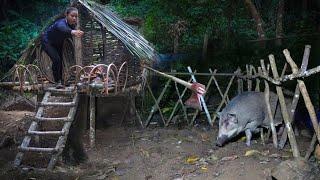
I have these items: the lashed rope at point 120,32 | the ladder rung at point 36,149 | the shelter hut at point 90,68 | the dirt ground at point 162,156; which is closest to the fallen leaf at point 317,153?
the dirt ground at point 162,156

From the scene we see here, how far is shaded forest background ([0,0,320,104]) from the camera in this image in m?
11.9

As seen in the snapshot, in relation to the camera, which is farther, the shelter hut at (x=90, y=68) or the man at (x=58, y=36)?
the man at (x=58, y=36)

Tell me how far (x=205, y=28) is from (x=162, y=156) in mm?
7201

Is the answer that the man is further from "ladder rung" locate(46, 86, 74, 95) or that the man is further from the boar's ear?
the boar's ear

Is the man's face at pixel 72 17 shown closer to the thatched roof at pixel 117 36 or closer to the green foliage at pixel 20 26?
the thatched roof at pixel 117 36

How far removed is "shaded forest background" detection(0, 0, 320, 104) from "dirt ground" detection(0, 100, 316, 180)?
350 cm

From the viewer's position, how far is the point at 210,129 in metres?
8.80

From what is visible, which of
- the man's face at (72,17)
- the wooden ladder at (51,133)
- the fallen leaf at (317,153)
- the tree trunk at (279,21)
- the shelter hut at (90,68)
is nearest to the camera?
the fallen leaf at (317,153)

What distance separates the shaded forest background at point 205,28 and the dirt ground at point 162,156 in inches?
138

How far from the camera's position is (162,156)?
283 inches

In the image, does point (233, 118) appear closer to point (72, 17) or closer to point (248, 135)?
point (248, 135)

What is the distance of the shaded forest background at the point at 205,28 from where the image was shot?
11922 millimetres

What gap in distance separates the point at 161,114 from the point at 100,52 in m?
2.01

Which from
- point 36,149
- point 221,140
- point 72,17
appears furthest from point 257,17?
point 36,149
